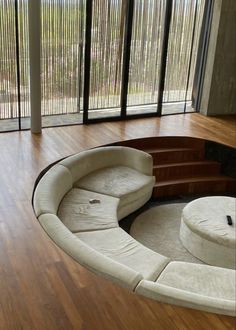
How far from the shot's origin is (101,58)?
286 inches

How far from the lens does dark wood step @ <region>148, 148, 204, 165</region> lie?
22.6ft

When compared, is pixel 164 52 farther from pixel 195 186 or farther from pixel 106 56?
pixel 195 186

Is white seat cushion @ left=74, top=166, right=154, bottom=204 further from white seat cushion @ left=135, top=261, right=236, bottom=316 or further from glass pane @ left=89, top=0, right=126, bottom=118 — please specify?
glass pane @ left=89, top=0, right=126, bottom=118

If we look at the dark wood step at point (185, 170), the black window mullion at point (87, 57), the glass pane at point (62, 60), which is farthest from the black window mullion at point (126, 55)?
the dark wood step at point (185, 170)

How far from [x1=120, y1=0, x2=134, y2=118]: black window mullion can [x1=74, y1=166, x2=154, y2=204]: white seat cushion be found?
1.93 metres

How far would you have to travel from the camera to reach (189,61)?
8.07 meters

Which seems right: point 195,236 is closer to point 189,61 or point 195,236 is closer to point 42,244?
point 42,244

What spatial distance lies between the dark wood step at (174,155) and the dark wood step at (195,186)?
0.40 meters

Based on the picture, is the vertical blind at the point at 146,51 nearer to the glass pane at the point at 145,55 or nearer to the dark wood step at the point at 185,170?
the glass pane at the point at 145,55

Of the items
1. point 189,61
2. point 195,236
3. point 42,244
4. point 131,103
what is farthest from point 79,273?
point 189,61

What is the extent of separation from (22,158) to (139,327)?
3.55 metres

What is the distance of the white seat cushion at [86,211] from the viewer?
4.86 m

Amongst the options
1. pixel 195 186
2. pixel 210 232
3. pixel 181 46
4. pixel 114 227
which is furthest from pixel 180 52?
pixel 114 227

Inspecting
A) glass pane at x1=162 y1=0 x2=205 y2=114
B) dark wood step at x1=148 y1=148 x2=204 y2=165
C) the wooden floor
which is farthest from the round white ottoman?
glass pane at x1=162 y1=0 x2=205 y2=114
